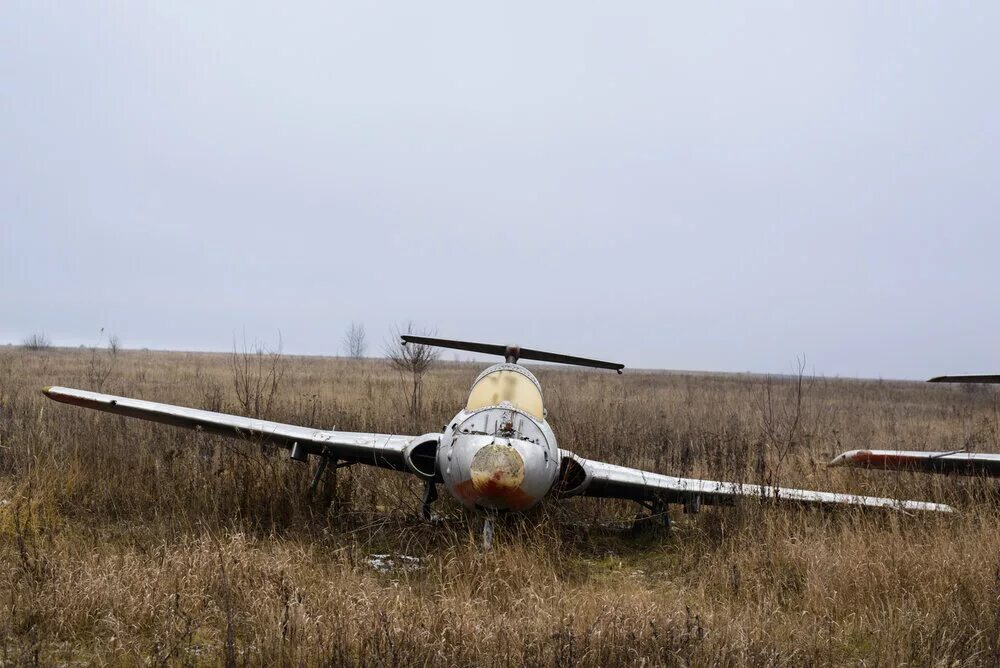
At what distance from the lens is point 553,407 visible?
55.6 feet

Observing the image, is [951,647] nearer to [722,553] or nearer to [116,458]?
[722,553]

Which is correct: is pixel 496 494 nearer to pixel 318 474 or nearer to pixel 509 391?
pixel 509 391

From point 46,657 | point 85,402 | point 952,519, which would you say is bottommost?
point 46,657

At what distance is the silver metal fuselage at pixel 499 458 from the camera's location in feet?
18.1

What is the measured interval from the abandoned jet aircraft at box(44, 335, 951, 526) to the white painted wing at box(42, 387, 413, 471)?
11 mm

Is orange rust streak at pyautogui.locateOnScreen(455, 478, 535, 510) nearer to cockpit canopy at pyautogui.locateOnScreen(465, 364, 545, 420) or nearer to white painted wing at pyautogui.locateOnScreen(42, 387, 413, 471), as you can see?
cockpit canopy at pyautogui.locateOnScreen(465, 364, 545, 420)

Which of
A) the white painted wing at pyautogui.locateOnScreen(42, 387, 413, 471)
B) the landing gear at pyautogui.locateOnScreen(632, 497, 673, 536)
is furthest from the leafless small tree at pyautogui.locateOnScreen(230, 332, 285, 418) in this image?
the landing gear at pyautogui.locateOnScreen(632, 497, 673, 536)

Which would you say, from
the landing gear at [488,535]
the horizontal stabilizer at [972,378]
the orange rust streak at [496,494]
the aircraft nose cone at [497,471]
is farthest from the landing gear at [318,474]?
the horizontal stabilizer at [972,378]

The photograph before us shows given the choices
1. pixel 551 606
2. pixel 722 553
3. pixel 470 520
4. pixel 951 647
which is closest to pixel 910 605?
pixel 951 647

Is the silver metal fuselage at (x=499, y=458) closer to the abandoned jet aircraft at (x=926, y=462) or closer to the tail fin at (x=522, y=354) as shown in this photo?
the tail fin at (x=522, y=354)

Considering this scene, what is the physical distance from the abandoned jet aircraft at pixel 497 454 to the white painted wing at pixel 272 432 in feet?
0.04

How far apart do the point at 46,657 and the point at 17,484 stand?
166 inches

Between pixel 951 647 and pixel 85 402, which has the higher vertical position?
pixel 85 402

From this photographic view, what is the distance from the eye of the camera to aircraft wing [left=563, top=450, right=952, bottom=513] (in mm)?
6953
